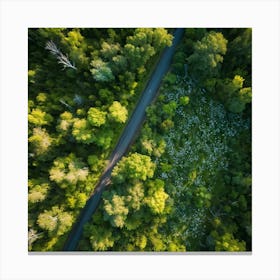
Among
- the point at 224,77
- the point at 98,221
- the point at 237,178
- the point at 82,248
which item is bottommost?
the point at 82,248

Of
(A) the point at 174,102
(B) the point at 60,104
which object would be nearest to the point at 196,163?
(A) the point at 174,102

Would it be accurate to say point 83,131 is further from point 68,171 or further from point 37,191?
point 37,191

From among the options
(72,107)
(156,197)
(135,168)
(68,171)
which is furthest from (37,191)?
(156,197)

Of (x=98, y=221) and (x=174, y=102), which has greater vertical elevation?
(x=174, y=102)

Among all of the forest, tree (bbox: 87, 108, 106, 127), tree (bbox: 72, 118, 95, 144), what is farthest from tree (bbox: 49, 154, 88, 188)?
tree (bbox: 87, 108, 106, 127)

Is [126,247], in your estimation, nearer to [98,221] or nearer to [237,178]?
[98,221]
